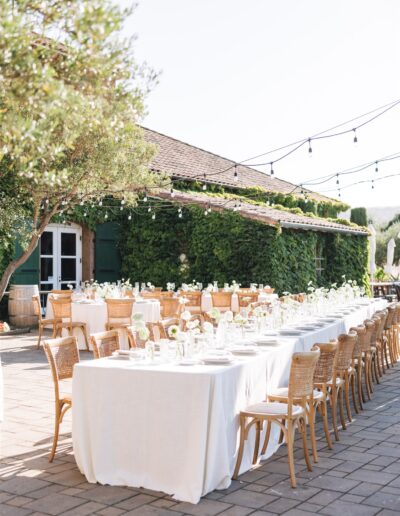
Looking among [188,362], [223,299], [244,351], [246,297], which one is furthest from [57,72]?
[223,299]

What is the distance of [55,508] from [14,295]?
10.9 metres

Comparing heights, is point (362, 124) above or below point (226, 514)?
above


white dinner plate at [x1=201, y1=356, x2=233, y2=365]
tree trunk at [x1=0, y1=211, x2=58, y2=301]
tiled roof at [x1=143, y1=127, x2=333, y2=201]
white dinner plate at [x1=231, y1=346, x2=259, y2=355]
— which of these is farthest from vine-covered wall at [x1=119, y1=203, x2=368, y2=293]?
white dinner plate at [x1=201, y1=356, x2=233, y2=365]

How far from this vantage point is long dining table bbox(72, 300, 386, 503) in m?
4.54

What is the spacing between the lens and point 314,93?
1156 centimetres

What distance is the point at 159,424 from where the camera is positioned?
15.2 ft

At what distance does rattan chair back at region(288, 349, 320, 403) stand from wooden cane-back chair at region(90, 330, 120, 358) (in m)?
1.62

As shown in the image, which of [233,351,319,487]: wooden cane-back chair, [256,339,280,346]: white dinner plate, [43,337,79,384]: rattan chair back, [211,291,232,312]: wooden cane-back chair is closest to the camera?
[233,351,319,487]: wooden cane-back chair

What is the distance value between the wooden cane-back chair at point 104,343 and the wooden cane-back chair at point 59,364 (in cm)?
16

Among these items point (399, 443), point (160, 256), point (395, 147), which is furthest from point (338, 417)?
point (160, 256)

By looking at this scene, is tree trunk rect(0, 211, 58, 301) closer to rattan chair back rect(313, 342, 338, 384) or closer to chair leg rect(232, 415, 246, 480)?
rattan chair back rect(313, 342, 338, 384)

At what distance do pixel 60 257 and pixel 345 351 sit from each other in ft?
36.9

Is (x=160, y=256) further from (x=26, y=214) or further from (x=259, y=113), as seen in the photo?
(x=26, y=214)

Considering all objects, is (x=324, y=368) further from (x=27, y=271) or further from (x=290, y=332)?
(x=27, y=271)
